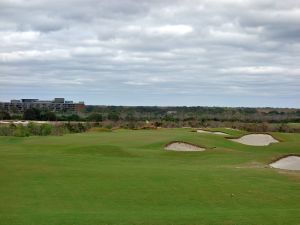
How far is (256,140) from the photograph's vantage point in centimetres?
5809

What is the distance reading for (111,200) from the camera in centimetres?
2050

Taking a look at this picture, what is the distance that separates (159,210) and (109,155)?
838 inches

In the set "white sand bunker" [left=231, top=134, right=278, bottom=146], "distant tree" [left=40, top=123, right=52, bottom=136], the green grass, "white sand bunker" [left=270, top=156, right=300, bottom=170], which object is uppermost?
"white sand bunker" [left=231, top=134, right=278, bottom=146]

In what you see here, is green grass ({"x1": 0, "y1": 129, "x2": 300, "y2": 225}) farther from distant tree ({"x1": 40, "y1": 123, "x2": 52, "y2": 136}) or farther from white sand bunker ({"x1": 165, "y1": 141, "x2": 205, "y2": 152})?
distant tree ({"x1": 40, "y1": 123, "x2": 52, "y2": 136})

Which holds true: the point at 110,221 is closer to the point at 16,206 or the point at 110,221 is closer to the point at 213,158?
the point at 16,206

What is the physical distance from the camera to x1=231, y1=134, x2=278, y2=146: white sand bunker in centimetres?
5725

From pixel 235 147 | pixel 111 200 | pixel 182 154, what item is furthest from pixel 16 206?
pixel 235 147

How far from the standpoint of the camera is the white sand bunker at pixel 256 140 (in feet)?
188

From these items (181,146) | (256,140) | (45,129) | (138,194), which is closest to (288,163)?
(181,146)

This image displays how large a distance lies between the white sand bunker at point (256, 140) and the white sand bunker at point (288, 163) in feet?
68.2

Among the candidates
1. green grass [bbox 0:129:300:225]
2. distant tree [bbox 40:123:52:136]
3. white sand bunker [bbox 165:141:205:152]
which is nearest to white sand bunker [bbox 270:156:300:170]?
green grass [bbox 0:129:300:225]

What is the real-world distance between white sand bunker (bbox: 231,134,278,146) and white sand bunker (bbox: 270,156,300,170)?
68.2 feet

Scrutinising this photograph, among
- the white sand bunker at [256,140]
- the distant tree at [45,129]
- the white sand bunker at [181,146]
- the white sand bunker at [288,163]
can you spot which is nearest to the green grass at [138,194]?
the white sand bunker at [288,163]

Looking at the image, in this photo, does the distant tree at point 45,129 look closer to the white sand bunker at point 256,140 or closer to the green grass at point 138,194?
the white sand bunker at point 256,140
